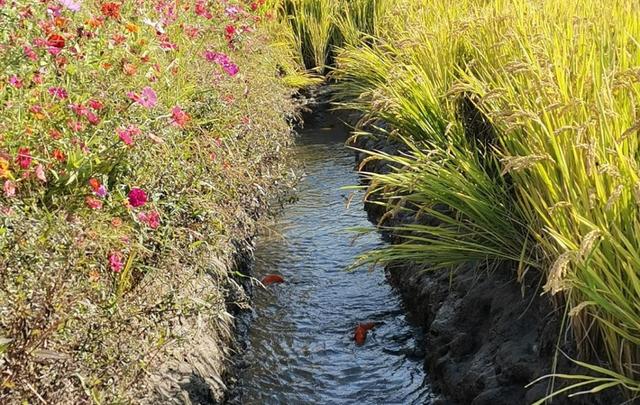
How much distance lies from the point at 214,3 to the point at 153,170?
121 inches

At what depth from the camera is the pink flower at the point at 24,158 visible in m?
2.33

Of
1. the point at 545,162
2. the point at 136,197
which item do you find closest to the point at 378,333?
the point at 545,162

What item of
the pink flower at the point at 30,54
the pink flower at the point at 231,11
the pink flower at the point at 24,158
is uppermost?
the pink flower at the point at 231,11

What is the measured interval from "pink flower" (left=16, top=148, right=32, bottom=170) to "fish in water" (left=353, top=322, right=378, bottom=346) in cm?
199

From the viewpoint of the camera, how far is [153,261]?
2865 mm

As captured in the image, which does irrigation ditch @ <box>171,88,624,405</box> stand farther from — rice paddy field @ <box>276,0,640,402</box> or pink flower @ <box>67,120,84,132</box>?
pink flower @ <box>67,120,84,132</box>

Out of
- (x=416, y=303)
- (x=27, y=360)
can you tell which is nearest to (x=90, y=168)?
(x=27, y=360)

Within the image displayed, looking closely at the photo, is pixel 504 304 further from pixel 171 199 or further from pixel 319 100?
pixel 319 100

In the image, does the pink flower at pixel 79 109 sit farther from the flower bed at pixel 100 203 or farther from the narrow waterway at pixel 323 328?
the narrow waterway at pixel 323 328

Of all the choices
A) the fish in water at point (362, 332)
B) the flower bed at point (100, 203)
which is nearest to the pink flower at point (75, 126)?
the flower bed at point (100, 203)

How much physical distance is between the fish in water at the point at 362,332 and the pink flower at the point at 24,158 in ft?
6.53

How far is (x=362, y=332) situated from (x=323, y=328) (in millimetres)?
253

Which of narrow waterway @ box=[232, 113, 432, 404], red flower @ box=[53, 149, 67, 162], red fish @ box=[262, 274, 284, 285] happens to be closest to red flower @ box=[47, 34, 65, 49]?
red flower @ box=[53, 149, 67, 162]

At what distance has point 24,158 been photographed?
2389 mm
